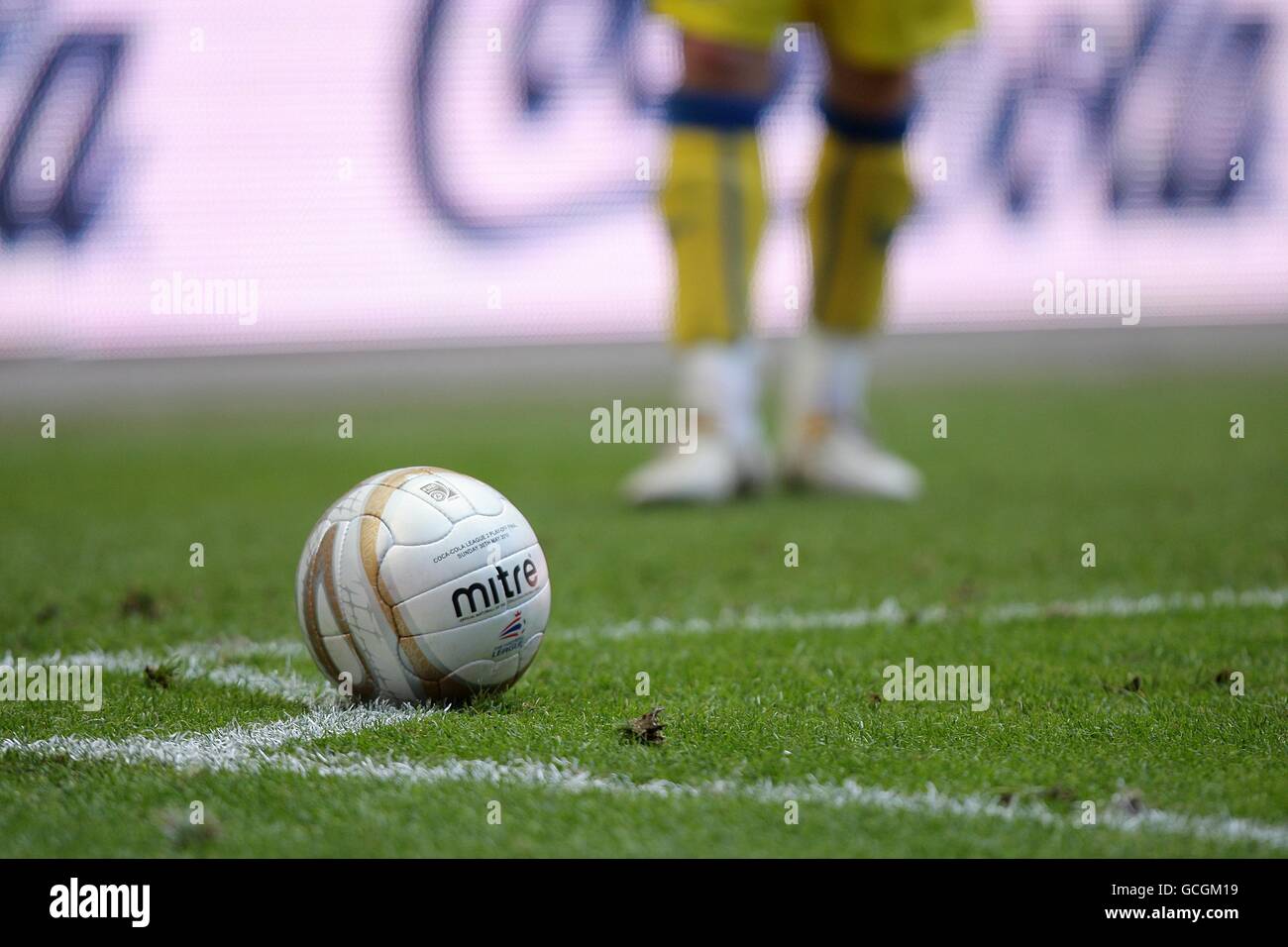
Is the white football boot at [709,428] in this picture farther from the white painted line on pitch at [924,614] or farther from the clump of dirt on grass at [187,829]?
the clump of dirt on grass at [187,829]

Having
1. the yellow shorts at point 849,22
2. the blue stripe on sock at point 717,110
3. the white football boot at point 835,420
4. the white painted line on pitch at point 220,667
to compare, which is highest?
the yellow shorts at point 849,22

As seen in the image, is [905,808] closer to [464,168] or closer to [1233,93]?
[464,168]

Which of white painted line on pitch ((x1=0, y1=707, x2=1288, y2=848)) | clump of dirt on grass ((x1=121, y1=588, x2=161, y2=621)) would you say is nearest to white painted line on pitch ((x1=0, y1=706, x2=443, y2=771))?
white painted line on pitch ((x1=0, y1=707, x2=1288, y2=848))

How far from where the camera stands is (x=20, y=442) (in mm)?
8125

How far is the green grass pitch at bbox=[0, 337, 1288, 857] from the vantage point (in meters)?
1.89

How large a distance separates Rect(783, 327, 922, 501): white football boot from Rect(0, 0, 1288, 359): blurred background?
4.74 m

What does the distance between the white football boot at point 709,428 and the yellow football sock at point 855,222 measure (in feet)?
1.73

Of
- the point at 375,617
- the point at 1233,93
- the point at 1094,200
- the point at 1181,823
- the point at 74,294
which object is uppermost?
the point at 1233,93

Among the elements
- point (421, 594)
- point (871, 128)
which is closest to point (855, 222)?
point (871, 128)

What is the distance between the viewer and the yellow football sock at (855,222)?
5.18 meters

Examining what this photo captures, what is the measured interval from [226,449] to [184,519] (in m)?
2.56

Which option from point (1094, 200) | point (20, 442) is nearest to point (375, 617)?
point (20, 442)

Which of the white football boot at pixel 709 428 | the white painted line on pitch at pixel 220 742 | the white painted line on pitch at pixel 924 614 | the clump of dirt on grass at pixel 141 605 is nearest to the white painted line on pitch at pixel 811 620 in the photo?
the white painted line on pitch at pixel 924 614

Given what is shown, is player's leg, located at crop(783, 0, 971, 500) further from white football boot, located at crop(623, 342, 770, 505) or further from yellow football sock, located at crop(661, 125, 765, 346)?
yellow football sock, located at crop(661, 125, 765, 346)
